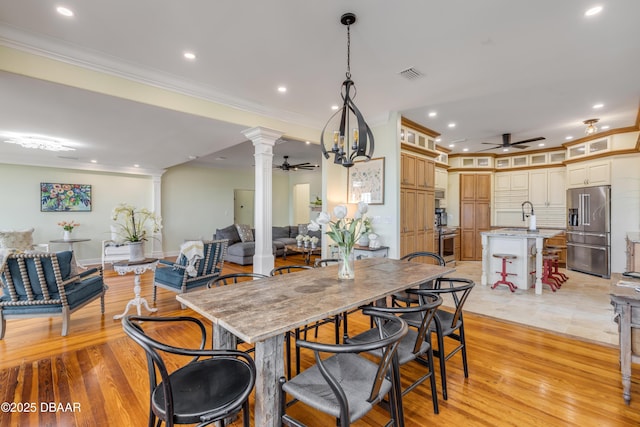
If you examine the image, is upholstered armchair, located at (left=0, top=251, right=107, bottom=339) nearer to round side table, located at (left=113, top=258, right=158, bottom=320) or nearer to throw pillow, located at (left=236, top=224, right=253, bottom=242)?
round side table, located at (left=113, top=258, right=158, bottom=320)

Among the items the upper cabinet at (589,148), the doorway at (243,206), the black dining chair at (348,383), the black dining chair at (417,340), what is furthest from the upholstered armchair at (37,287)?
the upper cabinet at (589,148)

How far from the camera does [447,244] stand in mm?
6824

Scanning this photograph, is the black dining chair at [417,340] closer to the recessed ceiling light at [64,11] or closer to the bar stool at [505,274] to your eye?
the recessed ceiling light at [64,11]

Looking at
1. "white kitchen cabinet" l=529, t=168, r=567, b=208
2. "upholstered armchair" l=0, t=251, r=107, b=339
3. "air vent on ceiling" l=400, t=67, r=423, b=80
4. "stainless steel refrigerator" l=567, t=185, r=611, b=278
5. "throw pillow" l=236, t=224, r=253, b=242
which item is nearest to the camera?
"upholstered armchair" l=0, t=251, r=107, b=339

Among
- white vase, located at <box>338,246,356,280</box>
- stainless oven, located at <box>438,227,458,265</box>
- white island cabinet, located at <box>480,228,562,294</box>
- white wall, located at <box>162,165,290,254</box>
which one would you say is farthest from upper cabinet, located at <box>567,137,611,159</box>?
white wall, located at <box>162,165,290,254</box>

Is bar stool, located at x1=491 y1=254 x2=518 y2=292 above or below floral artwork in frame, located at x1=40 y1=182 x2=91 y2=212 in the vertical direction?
below

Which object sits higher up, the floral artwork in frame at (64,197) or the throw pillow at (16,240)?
the floral artwork in frame at (64,197)

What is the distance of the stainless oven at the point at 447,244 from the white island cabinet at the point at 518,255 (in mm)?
1569

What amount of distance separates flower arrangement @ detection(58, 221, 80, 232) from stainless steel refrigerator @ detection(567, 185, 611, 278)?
439 inches

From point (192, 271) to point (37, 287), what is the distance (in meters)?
1.43

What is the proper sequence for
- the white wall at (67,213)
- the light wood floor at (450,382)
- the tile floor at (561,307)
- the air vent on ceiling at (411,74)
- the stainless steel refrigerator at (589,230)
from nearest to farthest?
the light wood floor at (450,382) → the tile floor at (561,307) → the air vent on ceiling at (411,74) → the stainless steel refrigerator at (589,230) → the white wall at (67,213)

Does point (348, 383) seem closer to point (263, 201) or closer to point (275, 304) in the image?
point (275, 304)

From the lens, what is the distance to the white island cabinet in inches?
174

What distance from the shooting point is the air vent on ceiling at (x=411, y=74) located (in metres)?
3.21
